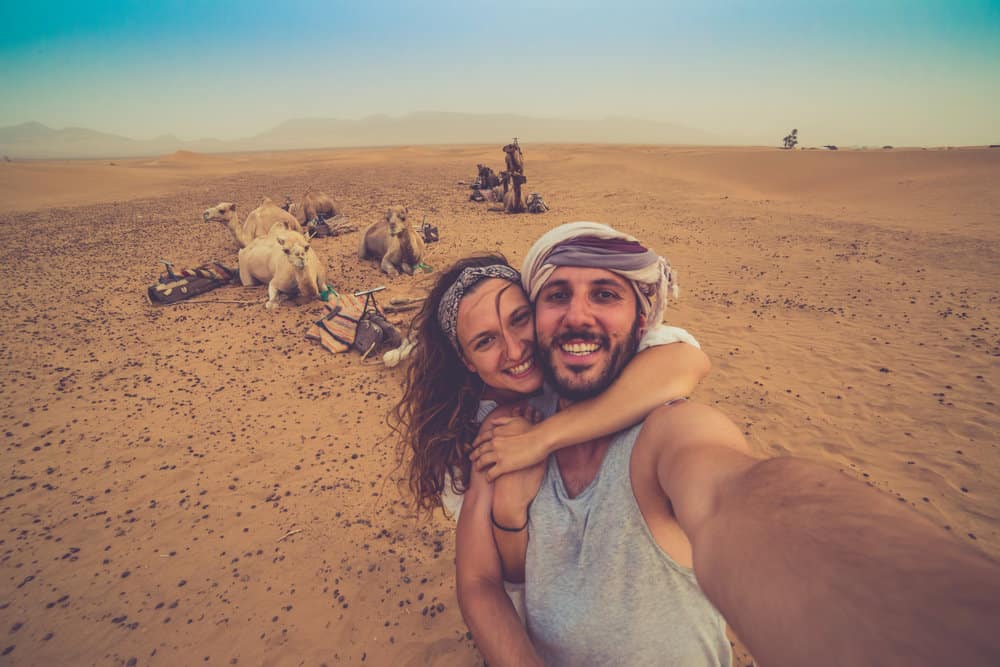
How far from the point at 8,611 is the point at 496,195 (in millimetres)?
19089

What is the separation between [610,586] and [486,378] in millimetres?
936

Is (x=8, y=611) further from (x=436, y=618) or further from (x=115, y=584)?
(x=436, y=618)

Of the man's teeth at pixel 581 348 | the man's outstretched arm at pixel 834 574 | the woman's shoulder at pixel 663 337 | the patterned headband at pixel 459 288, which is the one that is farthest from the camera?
the patterned headband at pixel 459 288

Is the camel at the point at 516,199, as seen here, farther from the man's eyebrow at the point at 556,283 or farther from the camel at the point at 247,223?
the man's eyebrow at the point at 556,283

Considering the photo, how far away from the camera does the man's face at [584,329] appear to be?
1.70 meters

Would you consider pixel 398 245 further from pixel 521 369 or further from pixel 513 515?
pixel 513 515

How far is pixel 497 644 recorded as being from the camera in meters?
1.51

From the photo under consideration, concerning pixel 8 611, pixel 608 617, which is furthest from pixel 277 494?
pixel 608 617

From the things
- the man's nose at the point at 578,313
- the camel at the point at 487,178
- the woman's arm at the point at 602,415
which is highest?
the camel at the point at 487,178

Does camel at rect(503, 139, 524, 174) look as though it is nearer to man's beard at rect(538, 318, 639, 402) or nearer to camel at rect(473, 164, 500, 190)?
camel at rect(473, 164, 500, 190)

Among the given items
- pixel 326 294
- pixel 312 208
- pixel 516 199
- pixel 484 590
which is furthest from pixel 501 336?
pixel 312 208

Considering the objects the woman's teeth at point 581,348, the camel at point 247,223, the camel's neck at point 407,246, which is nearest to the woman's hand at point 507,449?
the woman's teeth at point 581,348

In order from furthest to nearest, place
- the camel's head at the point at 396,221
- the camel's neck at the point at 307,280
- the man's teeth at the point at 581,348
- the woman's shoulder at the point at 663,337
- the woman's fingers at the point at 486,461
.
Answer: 1. the camel's head at the point at 396,221
2. the camel's neck at the point at 307,280
3. the woman's shoulder at the point at 663,337
4. the man's teeth at the point at 581,348
5. the woman's fingers at the point at 486,461

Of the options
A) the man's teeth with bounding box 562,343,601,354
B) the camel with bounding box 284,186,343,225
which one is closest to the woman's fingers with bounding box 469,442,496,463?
the man's teeth with bounding box 562,343,601,354
